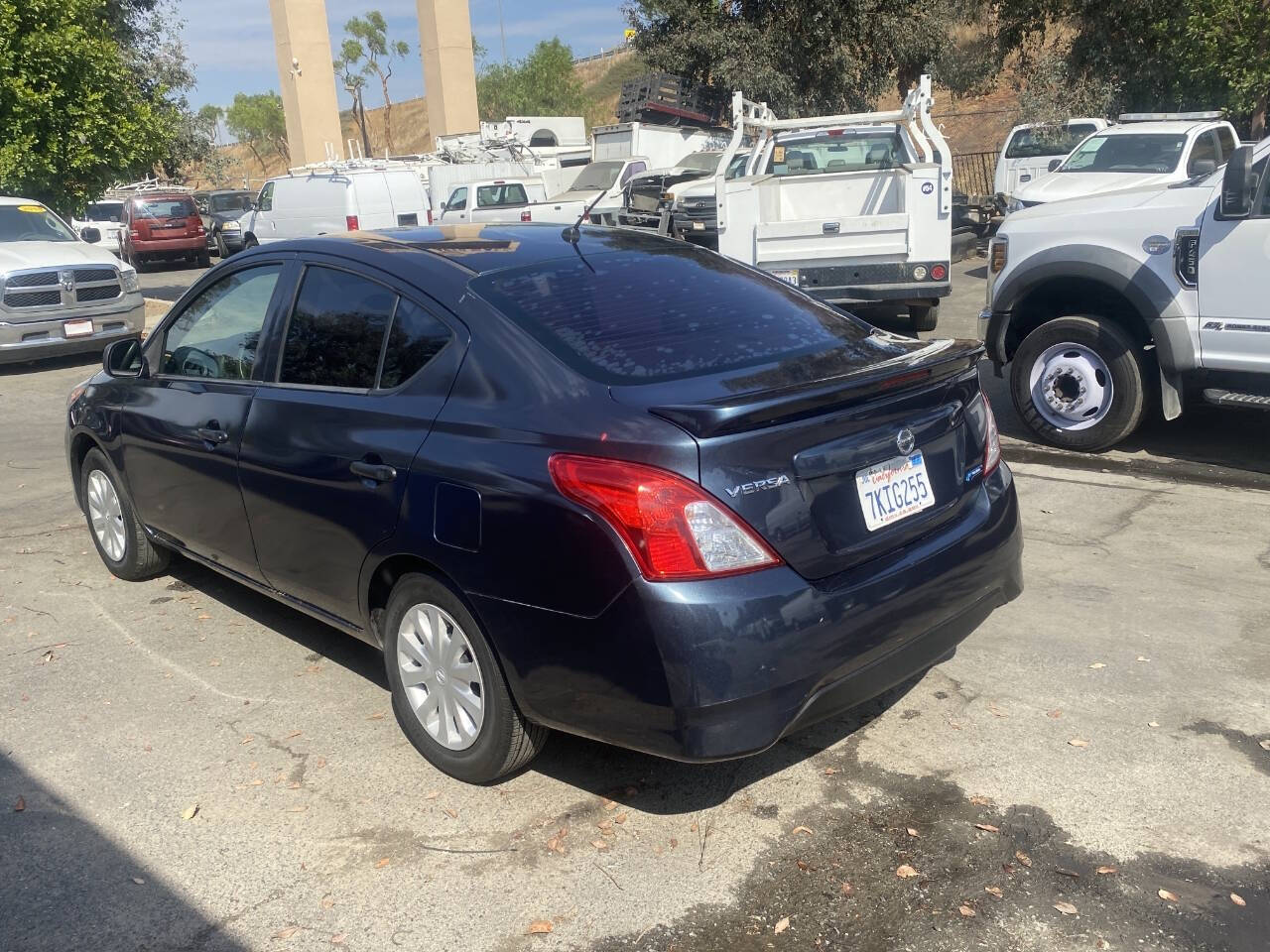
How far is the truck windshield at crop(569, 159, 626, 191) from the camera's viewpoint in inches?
925

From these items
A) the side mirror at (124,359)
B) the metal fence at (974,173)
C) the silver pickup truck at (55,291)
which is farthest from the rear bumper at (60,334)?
the metal fence at (974,173)

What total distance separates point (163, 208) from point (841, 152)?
21097 mm

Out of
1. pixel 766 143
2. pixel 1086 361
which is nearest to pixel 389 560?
pixel 1086 361

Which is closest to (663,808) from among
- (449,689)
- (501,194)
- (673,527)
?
(449,689)

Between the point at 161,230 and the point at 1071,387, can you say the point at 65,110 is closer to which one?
the point at 1071,387

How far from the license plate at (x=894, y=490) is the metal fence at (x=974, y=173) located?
89.0 feet

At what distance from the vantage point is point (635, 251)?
437 centimetres

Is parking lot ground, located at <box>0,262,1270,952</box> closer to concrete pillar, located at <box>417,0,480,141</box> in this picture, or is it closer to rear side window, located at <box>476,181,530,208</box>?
rear side window, located at <box>476,181,530,208</box>

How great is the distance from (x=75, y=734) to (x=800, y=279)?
8.08 meters

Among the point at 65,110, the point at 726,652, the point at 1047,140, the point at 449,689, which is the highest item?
the point at 65,110

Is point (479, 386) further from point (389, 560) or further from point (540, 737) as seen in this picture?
point (540, 737)

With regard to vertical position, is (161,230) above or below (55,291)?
above

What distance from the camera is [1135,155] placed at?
14953 millimetres

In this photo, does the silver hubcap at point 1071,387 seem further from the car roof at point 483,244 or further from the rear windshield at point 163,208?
the rear windshield at point 163,208
